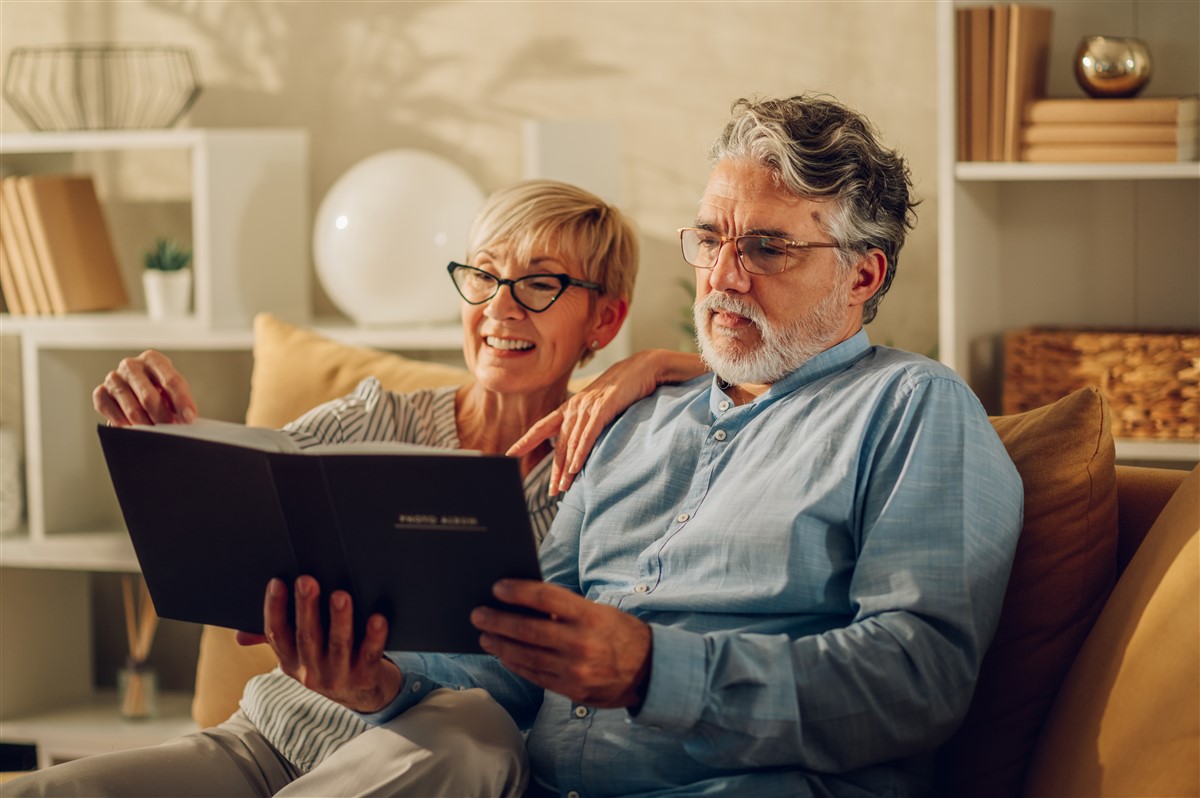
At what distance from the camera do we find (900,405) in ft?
4.67

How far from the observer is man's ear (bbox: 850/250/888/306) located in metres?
1.61

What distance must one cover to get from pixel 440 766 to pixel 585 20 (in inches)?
74.0

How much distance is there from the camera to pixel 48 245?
8.73ft

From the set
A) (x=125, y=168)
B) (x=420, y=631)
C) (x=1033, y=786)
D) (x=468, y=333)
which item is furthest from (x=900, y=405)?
(x=125, y=168)

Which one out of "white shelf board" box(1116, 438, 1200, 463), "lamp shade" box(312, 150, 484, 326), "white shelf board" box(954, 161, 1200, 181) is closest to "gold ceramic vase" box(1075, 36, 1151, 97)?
"white shelf board" box(954, 161, 1200, 181)

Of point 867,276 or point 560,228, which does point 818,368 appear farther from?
point 560,228

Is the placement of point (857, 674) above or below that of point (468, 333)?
below

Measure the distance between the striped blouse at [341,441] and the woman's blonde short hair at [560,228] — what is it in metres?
0.24

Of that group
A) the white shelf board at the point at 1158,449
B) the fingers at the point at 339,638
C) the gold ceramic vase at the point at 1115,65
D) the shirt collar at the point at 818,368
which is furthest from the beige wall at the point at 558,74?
the fingers at the point at 339,638

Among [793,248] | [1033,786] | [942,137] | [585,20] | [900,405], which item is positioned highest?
[585,20]

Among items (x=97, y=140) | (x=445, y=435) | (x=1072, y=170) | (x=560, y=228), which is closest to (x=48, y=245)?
(x=97, y=140)

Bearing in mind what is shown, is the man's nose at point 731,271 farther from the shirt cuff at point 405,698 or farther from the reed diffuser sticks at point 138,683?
the reed diffuser sticks at point 138,683

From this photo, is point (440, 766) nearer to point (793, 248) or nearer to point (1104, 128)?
point (793, 248)

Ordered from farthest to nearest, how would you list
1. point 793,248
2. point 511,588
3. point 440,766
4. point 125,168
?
point 125,168 < point 793,248 < point 440,766 < point 511,588
